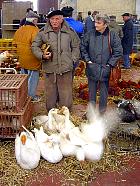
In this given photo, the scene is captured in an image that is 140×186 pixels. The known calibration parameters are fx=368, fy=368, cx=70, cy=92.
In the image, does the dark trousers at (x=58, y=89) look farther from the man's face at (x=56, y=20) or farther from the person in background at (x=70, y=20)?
the person in background at (x=70, y=20)

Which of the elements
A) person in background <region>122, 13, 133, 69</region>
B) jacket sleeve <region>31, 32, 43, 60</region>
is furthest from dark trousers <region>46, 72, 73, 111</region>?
person in background <region>122, 13, 133, 69</region>

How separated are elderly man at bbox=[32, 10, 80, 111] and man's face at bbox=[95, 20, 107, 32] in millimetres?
463

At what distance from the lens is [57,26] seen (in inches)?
245

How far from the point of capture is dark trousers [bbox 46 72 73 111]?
662cm

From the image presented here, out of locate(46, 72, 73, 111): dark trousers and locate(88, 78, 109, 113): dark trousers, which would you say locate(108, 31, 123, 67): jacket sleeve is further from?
locate(46, 72, 73, 111): dark trousers

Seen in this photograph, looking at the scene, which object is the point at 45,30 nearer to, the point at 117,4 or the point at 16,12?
the point at 16,12

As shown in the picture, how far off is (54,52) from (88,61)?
610 mm

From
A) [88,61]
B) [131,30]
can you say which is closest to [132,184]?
[88,61]

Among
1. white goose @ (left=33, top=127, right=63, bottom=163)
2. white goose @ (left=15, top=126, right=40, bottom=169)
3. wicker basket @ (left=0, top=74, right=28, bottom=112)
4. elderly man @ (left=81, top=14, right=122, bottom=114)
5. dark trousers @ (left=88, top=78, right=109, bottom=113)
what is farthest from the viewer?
dark trousers @ (left=88, top=78, right=109, bottom=113)

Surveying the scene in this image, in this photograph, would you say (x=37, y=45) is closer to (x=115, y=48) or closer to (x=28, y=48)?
(x=28, y=48)

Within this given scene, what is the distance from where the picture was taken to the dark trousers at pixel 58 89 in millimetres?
6625

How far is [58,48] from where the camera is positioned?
6.33m

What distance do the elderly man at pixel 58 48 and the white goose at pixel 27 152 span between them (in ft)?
6.06

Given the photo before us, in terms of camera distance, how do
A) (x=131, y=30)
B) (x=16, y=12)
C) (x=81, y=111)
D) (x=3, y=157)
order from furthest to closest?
(x=16, y=12)
(x=131, y=30)
(x=81, y=111)
(x=3, y=157)
